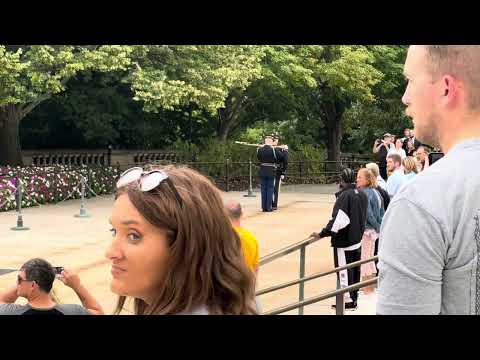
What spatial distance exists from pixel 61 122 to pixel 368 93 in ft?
38.8

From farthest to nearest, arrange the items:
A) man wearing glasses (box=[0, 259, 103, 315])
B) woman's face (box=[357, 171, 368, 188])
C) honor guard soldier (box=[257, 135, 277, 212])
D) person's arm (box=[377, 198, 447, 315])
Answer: honor guard soldier (box=[257, 135, 277, 212]) → woman's face (box=[357, 171, 368, 188]) → man wearing glasses (box=[0, 259, 103, 315]) → person's arm (box=[377, 198, 447, 315])

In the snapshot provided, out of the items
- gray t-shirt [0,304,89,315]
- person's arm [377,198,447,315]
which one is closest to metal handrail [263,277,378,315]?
gray t-shirt [0,304,89,315]

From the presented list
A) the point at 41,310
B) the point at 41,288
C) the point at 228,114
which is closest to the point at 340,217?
the point at 41,288

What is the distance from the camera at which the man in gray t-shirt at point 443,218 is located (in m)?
1.60

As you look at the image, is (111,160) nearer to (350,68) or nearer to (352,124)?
(350,68)

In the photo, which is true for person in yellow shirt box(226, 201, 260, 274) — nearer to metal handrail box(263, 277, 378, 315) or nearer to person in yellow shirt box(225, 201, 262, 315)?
person in yellow shirt box(225, 201, 262, 315)

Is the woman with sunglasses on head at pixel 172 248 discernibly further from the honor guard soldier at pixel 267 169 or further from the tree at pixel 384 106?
the tree at pixel 384 106

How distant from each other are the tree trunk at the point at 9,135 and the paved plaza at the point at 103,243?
307 cm

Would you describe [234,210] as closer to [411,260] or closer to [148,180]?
[148,180]

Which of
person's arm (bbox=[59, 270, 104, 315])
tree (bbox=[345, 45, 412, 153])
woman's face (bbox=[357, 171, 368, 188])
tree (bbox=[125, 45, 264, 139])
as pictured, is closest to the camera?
person's arm (bbox=[59, 270, 104, 315])

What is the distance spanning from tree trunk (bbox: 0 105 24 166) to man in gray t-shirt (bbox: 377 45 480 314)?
23.5 m

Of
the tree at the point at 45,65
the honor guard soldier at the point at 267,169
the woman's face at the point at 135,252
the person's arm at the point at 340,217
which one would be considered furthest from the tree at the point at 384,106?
the woman's face at the point at 135,252

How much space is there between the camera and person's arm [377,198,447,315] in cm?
159
